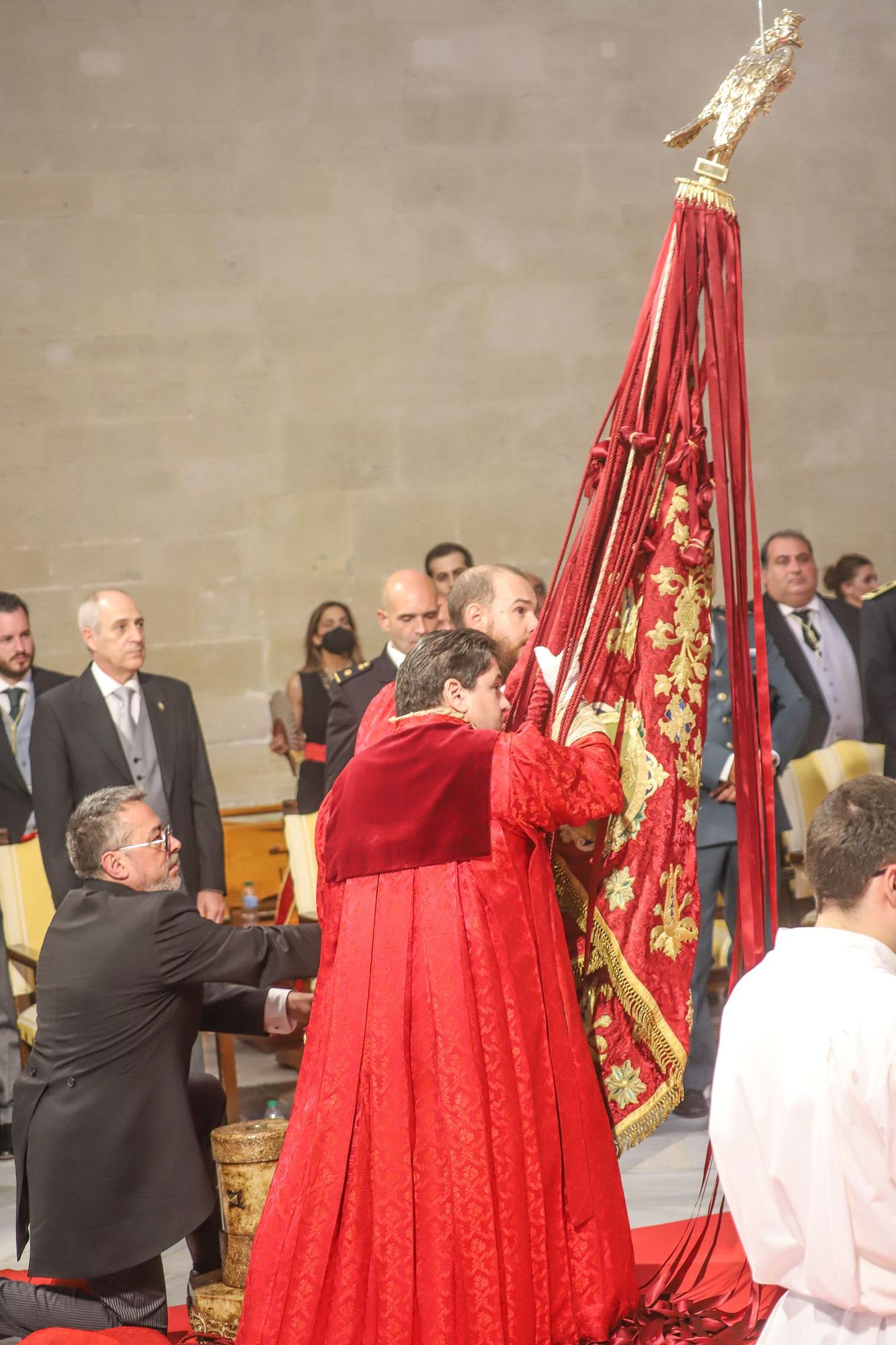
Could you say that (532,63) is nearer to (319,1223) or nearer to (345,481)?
(345,481)

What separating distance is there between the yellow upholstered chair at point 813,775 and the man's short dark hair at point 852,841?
317 centimetres

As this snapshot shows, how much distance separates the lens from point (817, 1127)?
1660mm

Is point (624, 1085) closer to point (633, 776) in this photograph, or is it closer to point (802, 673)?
point (633, 776)

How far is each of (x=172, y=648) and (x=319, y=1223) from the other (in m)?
4.97

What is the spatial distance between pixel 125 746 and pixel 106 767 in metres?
0.11

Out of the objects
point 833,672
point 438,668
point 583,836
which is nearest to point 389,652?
point 583,836

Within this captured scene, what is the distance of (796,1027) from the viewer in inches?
66.6

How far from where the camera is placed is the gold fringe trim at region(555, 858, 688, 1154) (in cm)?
270

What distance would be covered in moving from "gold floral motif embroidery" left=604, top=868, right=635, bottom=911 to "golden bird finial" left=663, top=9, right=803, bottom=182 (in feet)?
4.31

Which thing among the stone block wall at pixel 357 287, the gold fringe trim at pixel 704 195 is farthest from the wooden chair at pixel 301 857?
the gold fringe trim at pixel 704 195

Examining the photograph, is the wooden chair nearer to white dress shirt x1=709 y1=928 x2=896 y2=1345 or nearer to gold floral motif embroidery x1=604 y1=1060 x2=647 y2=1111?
gold floral motif embroidery x1=604 y1=1060 x2=647 y2=1111

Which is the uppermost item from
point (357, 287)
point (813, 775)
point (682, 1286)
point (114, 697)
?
point (357, 287)

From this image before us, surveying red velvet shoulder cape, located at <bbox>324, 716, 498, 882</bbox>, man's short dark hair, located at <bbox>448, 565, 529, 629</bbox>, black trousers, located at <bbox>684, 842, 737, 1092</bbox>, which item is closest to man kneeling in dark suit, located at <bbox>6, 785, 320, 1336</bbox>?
red velvet shoulder cape, located at <bbox>324, 716, 498, 882</bbox>

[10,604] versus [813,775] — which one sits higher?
[10,604]
